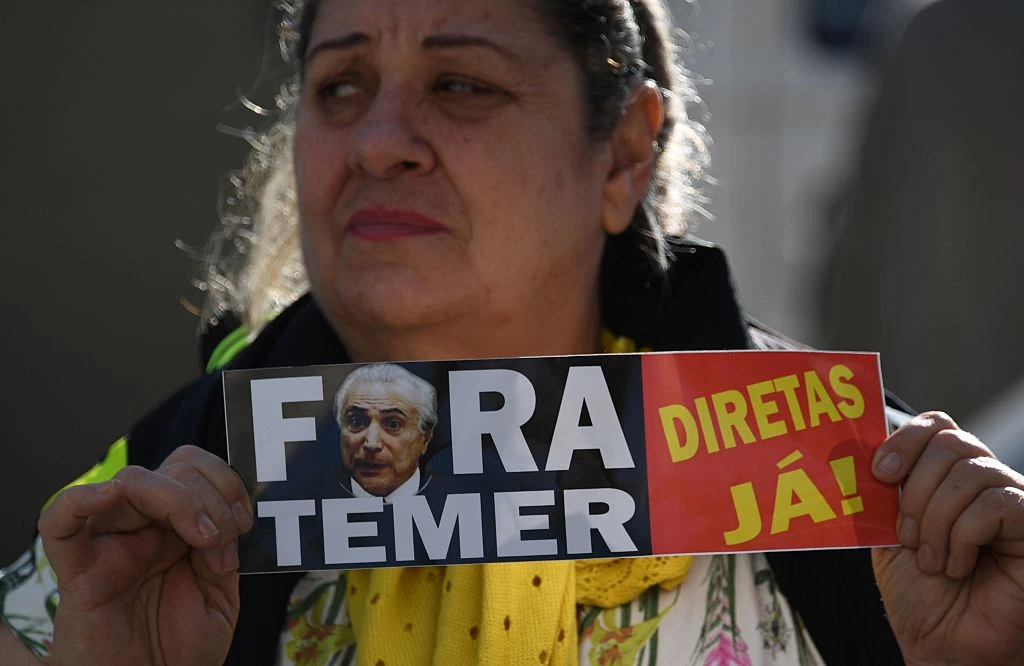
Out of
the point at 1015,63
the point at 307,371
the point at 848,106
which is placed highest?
the point at 848,106

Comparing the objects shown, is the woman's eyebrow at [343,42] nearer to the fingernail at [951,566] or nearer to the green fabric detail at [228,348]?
the green fabric detail at [228,348]

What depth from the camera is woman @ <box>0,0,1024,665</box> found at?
65.5 inches

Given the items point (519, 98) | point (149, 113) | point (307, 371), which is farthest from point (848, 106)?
point (307, 371)

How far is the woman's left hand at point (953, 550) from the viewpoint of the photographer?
5.37 feet

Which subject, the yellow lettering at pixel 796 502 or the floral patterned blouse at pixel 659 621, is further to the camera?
the floral patterned blouse at pixel 659 621

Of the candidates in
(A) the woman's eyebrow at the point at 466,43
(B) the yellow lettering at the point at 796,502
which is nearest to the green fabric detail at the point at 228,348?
(A) the woman's eyebrow at the point at 466,43

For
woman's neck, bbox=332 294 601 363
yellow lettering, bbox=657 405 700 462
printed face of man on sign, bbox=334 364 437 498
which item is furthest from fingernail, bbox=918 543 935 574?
woman's neck, bbox=332 294 601 363

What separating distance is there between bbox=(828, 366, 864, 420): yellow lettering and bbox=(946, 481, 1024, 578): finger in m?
0.19

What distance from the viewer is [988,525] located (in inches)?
63.7

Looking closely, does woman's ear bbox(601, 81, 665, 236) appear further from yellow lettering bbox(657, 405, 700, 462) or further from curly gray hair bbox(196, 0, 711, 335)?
yellow lettering bbox(657, 405, 700, 462)

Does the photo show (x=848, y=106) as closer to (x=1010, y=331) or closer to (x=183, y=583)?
(x=1010, y=331)

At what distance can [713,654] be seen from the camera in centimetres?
196

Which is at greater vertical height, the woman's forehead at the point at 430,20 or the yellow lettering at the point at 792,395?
the woman's forehead at the point at 430,20

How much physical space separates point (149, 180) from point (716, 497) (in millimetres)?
3303
